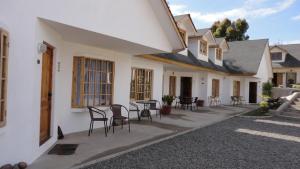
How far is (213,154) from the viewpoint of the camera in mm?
6875

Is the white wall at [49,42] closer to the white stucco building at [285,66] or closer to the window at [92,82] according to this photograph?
the window at [92,82]

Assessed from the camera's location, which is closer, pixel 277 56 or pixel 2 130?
pixel 2 130

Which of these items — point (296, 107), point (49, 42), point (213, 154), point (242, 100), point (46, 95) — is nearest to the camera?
point (49, 42)

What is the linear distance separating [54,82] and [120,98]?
4.01 m

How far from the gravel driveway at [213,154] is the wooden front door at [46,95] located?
6.29 ft

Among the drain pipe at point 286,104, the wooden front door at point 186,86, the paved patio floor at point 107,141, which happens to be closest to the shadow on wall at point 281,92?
the drain pipe at point 286,104

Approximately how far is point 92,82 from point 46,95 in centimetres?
282

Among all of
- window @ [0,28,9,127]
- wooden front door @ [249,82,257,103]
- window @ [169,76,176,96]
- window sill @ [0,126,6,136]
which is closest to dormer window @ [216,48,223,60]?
wooden front door @ [249,82,257,103]

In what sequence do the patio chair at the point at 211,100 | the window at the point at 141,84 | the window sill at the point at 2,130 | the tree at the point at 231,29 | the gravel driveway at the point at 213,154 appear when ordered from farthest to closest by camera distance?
the tree at the point at 231,29, the patio chair at the point at 211,100, the window at the point at 141,84, the gravel driveway at the point at 213,154, the window sill at the point at 2,130

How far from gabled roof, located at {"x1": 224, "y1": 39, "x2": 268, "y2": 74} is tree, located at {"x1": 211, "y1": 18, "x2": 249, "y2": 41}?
1378 cm

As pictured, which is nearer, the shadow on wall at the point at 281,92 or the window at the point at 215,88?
the window at the point at 215,88

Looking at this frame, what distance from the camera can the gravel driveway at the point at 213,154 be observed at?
19.3 ft

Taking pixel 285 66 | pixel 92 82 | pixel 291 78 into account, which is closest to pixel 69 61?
pixel 92 82

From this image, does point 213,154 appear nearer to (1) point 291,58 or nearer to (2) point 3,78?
(2) point 3,78
